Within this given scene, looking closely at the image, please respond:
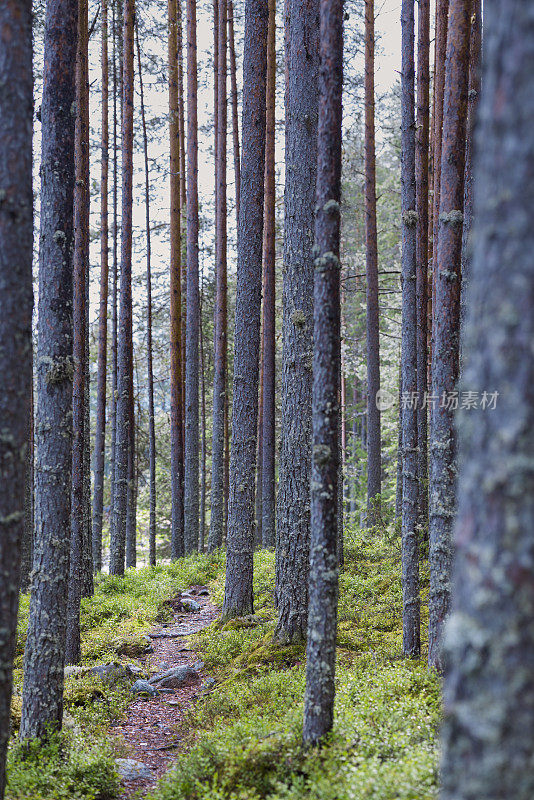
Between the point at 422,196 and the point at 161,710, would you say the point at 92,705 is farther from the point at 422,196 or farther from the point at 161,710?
the point at 422,196

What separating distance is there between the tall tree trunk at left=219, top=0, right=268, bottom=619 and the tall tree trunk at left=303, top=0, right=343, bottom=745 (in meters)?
4.89

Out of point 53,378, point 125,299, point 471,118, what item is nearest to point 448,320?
point 471,118

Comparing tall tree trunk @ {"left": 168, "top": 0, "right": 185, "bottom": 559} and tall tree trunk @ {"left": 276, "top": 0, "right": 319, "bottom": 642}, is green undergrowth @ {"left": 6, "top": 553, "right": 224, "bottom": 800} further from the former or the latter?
tall tree trunk @ {"left": 168, "top": 0, "right": 185, "bottom": 559}

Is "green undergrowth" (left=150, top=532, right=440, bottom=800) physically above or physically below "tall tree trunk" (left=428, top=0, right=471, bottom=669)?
below

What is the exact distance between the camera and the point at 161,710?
6926mm

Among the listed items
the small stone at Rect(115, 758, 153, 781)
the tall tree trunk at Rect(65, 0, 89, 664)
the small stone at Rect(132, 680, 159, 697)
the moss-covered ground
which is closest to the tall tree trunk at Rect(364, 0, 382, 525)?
the moss-covered ground

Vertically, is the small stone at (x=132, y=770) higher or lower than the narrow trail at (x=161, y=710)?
higher

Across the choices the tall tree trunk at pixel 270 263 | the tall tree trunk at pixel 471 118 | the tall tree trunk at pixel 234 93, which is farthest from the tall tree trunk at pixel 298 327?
the tall tree trunk at pixel 234 93

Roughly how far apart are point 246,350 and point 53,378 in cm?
437

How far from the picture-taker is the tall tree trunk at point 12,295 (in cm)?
358

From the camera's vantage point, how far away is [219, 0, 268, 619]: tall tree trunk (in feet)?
30.3

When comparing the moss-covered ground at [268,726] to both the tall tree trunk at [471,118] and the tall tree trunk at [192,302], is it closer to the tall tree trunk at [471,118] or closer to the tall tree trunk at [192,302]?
Result: the tall tree trunk at [471,118]

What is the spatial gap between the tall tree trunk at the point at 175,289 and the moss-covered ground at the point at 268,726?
767cm

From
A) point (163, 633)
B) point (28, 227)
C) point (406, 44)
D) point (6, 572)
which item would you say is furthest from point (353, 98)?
point (6, 572)
